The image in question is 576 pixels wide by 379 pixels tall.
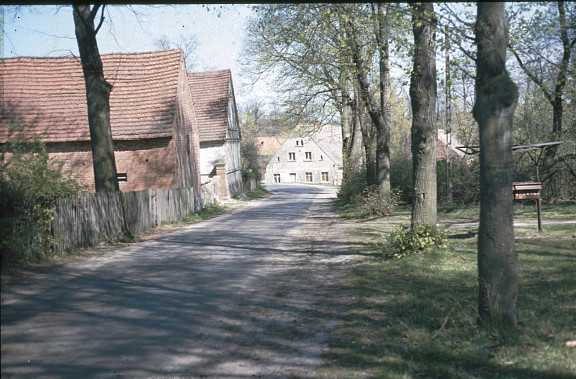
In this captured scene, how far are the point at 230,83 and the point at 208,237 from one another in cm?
2904

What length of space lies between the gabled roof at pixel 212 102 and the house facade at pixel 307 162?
4317 cm

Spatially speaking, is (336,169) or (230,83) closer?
(230,83)

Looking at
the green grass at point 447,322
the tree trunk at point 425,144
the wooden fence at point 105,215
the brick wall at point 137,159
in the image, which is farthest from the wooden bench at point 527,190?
the brick wall at point 137,159

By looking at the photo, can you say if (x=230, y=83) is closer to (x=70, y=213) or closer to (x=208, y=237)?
(x=208, y=237)

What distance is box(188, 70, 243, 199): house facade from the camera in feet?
128

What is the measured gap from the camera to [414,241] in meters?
10.1

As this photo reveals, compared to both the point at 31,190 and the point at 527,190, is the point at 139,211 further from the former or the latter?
the point at 527,190

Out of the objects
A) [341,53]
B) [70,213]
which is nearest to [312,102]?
[341,53]

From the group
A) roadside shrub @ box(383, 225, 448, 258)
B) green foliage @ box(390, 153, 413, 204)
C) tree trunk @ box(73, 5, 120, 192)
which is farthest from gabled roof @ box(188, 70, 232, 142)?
roadside shrub @ box(383, 225, 448, 258)

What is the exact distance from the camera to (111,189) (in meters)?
14.5

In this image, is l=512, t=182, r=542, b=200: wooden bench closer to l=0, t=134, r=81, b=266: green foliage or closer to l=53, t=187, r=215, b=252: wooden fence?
l=0, t=134, r=81, b=266: green foliage

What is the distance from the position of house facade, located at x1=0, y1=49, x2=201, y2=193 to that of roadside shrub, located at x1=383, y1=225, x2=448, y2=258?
15757 mm

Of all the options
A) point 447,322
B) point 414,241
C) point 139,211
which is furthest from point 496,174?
point 139,211

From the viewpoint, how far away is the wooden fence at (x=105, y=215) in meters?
11.3
